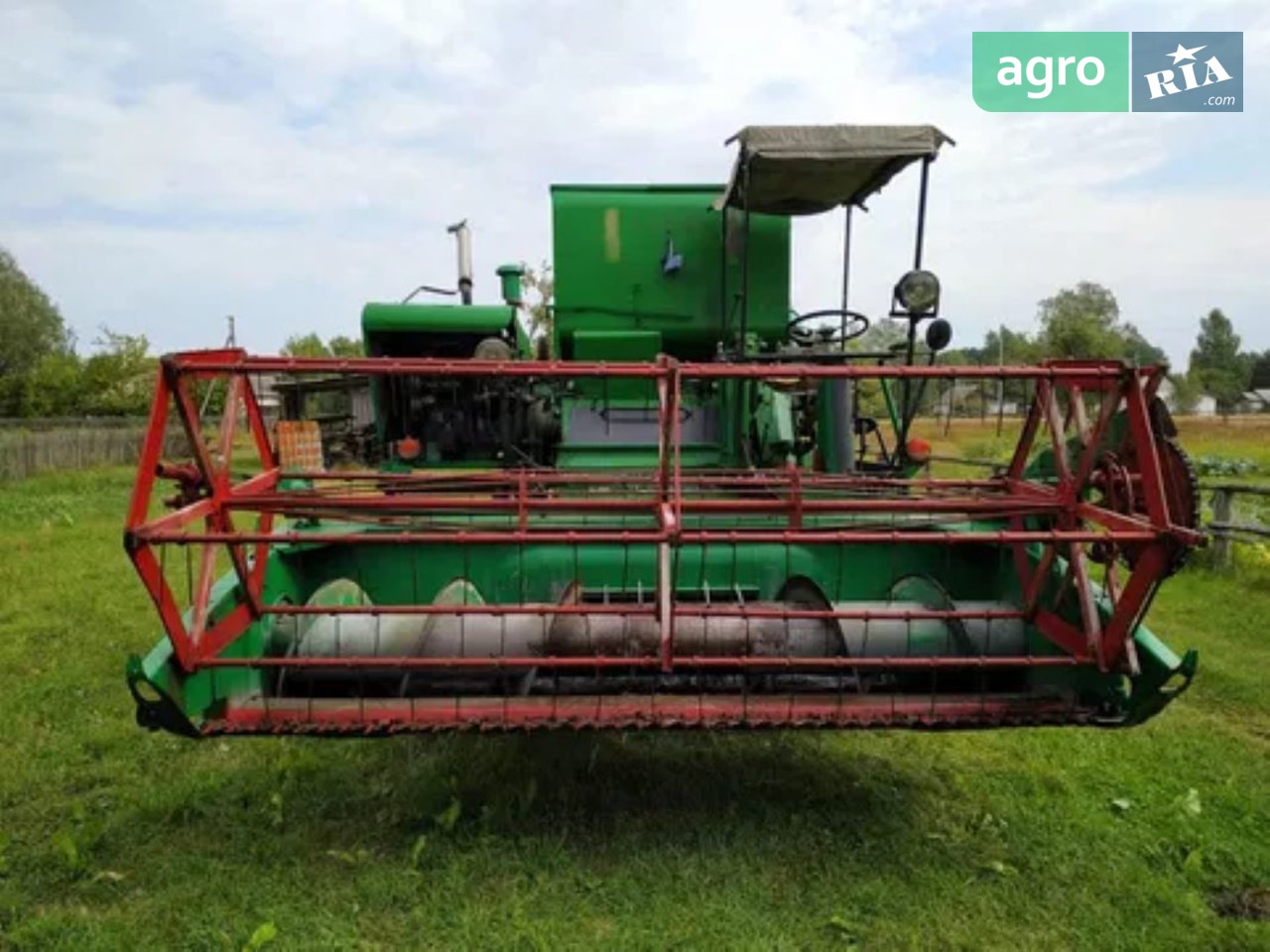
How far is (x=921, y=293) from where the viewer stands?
Result: 4.88 meters

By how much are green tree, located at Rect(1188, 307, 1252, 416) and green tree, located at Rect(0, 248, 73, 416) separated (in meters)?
82.1

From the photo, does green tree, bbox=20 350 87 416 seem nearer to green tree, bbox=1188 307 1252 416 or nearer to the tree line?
the tree line

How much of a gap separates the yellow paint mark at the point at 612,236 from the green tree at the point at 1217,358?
81817 mm

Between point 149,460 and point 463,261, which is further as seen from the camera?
point 463,261

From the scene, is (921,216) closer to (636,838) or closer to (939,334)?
(939,334)

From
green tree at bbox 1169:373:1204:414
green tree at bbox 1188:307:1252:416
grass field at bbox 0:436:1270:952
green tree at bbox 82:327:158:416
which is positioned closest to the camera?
grass field at bbox 0:436:1270:952

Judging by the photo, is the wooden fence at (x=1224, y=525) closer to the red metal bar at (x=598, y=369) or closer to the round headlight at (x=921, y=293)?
the round headlight at (x=921, y=293)

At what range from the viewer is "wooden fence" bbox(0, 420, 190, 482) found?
19766 mm

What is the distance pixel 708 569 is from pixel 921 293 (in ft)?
7.02

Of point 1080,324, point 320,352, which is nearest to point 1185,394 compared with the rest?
point 1080,324

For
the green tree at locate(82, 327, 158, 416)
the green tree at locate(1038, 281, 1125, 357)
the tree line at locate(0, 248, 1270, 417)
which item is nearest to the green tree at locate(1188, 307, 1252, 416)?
the tree line at locate(0, 248, 1270, 417)

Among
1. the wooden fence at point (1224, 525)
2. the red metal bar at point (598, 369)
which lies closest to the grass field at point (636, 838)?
the red metal bar at point (598, 369)

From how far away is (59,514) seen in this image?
13.7 m

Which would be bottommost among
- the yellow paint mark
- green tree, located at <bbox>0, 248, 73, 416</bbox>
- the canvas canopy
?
the yellow paint mark
